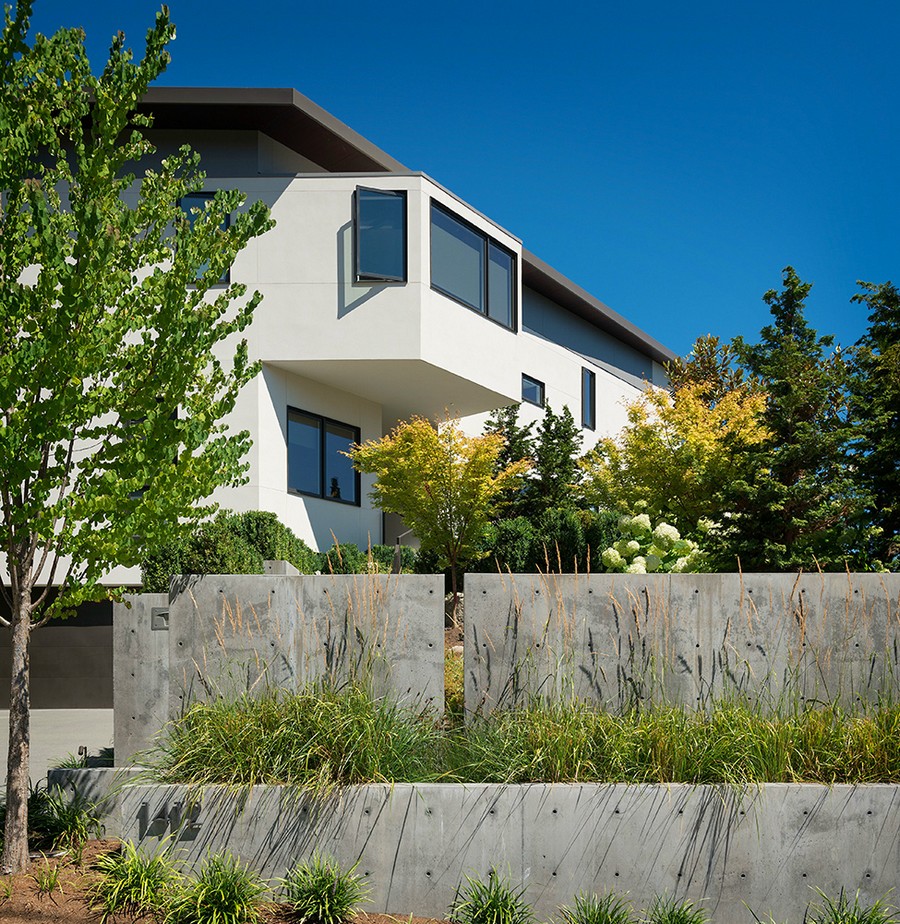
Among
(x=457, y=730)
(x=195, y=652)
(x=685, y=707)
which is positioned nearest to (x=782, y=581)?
(x=685, y=707)

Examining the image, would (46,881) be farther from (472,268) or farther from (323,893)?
(472,268)

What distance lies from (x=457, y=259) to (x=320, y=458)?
433cm

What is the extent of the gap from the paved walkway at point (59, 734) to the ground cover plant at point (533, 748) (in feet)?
11.4

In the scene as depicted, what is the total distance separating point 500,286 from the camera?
2014 cm

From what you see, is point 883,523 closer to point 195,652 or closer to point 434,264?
point 434,264

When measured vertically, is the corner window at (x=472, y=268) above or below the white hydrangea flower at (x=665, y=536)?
above

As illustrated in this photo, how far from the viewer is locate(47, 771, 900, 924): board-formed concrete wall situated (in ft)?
21.3

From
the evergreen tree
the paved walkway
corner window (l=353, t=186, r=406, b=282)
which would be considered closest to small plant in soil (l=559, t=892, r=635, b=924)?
the paved walkway

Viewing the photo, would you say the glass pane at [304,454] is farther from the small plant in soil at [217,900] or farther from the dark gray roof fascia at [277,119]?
the small plant in soil at [217,900]

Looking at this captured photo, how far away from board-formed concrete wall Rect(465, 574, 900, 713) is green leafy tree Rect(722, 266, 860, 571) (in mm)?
5391

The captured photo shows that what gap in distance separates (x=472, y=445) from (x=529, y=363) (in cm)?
1012

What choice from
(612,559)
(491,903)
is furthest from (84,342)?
(612,559)

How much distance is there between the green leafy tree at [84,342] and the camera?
646 centimetres

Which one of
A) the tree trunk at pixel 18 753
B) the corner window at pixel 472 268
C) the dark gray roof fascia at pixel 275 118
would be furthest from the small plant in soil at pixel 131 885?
the dark gray roof fascia at pixel 275 118
